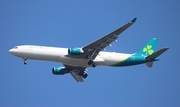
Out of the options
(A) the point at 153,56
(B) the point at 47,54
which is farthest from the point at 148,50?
(B) the point at 47,54

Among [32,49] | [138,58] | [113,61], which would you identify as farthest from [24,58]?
[138,58]

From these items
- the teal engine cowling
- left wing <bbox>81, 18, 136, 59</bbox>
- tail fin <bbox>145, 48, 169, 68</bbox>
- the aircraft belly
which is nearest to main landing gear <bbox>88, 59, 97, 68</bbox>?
left wing <bbox>81, 18, 136, 59</bbox>

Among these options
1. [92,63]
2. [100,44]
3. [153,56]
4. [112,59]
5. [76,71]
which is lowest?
[76,71]

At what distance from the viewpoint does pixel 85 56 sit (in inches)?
1821

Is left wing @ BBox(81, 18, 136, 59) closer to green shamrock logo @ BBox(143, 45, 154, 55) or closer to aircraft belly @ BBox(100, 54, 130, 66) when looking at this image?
aircraft belly @ BBox(100, 54, 130, 66)

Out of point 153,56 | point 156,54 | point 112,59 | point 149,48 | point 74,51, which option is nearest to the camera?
point 74,51

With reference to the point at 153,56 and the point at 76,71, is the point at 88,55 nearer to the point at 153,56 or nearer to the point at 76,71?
the point at 76,71

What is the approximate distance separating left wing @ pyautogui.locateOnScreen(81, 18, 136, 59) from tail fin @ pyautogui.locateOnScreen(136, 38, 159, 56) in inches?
318

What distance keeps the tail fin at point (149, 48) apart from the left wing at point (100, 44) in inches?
318

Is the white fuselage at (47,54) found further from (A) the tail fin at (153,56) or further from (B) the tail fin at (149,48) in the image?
(B) the tail fin at (149,48)

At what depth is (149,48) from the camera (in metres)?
52.3

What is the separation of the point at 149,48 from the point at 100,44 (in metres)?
10.7

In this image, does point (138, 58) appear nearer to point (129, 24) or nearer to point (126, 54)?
point (126, 54)

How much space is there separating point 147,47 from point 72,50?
1377 centimetres
